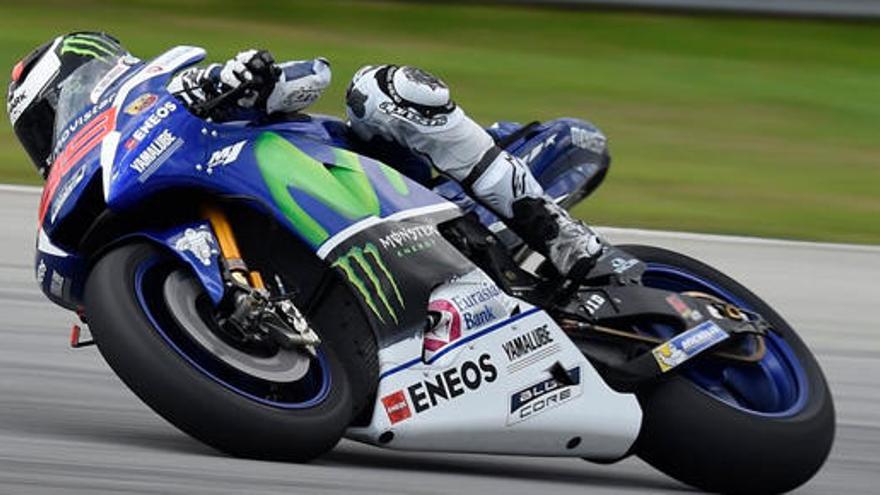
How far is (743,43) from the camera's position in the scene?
14.8 meters

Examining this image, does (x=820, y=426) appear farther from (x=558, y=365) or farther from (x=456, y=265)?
(x=456, y=265)

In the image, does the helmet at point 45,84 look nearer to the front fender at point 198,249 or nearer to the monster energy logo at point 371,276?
the front fender at point 198,249

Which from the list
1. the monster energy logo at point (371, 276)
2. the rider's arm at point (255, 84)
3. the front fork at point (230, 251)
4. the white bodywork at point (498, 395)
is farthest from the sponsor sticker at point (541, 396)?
the rider's arm at point (255, 84)

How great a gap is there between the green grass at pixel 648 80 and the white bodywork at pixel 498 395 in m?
4.41

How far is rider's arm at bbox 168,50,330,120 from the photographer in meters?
5.21

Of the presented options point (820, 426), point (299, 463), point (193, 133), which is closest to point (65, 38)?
point (193, 133)

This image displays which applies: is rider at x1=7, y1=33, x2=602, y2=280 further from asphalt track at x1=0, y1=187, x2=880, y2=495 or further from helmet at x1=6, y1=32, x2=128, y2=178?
asphalt track at x1=0, y1=187, x2=880, y2=495

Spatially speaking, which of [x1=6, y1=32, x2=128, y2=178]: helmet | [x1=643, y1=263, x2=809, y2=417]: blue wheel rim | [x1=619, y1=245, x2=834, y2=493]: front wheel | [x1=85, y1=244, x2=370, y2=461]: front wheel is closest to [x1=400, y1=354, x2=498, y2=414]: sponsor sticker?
[x1=85, y1=244, x2=370, y2=461]: front wheel

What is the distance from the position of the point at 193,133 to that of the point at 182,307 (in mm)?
476

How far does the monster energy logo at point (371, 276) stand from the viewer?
5250 millimetres

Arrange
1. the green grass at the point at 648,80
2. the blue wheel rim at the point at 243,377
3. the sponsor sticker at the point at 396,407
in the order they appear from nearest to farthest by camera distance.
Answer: the blue wheel rim at the point at 243,377 < the sponsor sticker at the point at 396,407 < the green grass at the point at 648,80

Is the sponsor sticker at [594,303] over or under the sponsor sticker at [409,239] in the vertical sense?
under

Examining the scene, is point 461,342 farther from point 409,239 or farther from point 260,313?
point 260,313

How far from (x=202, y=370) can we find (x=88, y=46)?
3.92 feet
